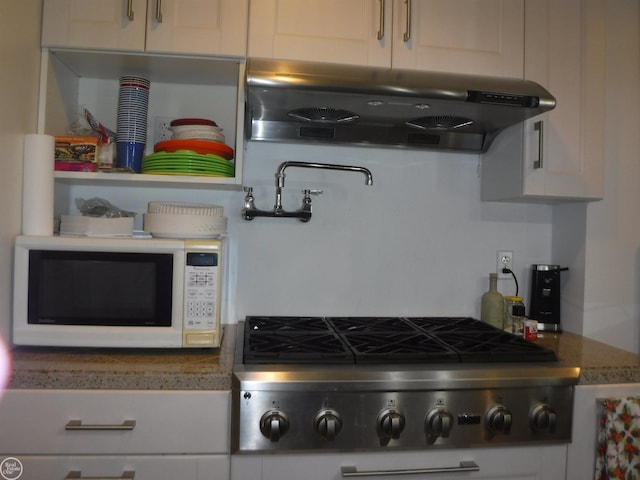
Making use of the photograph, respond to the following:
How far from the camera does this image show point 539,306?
Result: 1.79 meters

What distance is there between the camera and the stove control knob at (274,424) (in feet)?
3.65

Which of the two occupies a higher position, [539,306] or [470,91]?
[470,91]

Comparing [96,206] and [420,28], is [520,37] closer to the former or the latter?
[420,28]

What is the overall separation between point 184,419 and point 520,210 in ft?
4.83

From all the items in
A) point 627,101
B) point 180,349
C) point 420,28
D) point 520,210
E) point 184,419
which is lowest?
point 184,419

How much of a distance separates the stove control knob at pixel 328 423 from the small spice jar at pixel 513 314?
0.87 m

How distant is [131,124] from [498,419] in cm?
140

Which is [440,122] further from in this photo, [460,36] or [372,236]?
[372,236]

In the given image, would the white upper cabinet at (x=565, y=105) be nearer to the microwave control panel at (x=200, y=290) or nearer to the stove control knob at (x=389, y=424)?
the stove control knob at (x=389, y=424)

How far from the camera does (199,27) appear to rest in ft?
4.68

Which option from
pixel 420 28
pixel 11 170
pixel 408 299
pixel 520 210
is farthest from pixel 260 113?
pixel 520 210

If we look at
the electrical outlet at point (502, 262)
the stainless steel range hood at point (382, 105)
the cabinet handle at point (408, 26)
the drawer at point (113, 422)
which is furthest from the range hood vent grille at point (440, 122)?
the drawer at point (113, 422)

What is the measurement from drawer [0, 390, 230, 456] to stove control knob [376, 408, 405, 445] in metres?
0.38

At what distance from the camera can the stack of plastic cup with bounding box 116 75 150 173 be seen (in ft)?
4.94
